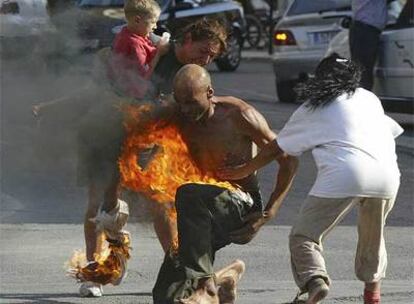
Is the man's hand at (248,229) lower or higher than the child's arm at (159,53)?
lower

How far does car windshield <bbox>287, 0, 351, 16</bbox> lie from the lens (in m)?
16.0

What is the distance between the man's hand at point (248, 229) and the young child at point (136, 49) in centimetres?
97

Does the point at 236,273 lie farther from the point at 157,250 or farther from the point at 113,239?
the point at 157,250

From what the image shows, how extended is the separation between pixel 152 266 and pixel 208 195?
1.64 metres

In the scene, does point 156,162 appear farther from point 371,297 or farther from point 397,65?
point 397,65

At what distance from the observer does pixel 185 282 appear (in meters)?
6.01

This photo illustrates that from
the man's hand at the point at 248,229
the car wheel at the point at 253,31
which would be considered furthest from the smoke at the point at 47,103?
the car wheel at the point at 253,31

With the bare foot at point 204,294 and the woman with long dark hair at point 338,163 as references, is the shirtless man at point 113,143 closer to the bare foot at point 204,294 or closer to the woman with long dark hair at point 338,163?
the bare foot at point 204,294

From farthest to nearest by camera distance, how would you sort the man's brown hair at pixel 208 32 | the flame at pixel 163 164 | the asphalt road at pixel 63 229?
the asphalt road at pixel 63 229 < the man's brown hair at pixel 208 32 < the flame at pixel 163 164

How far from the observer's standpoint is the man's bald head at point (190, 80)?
6035 mm

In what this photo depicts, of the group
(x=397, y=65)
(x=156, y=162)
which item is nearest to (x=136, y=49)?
(x=156, y=162)

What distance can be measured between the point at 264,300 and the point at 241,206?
2.38ft

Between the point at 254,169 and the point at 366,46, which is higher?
the point at 254,169

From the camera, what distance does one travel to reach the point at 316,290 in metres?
5.83
